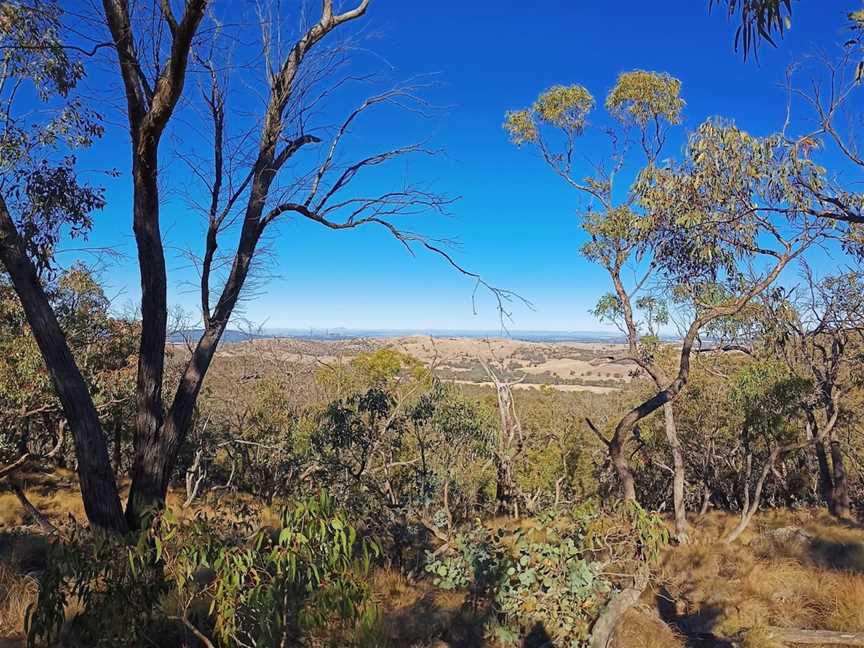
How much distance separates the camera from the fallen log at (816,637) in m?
4.02

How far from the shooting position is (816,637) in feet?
13.5

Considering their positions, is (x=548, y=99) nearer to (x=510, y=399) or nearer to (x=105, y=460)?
(x=510, y=399)

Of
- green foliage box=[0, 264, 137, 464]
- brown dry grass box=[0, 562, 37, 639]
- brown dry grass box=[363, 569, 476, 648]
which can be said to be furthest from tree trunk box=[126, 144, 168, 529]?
green foliage box=[0, 264, 137, 464]

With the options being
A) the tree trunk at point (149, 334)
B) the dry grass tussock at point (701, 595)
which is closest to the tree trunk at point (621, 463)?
the dry grass tussock at point (701, 595)

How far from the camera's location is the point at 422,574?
6.40 meters

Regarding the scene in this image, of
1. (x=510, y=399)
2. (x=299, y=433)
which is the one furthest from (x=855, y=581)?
(x=299, y=433)

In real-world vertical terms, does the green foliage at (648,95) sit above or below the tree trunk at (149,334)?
above

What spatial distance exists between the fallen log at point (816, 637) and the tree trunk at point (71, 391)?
5.17 metres

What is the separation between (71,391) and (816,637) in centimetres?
601

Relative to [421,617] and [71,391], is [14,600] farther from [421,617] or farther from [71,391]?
[421,617]

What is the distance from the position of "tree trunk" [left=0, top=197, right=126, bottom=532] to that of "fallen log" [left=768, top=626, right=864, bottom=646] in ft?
17.0

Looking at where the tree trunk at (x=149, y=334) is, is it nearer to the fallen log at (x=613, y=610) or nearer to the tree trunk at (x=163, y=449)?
the tree trunk at (x=163, y=449)

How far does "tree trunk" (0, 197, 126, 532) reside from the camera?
330cm

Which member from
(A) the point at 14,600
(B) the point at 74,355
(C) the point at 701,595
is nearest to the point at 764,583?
(C) the point at 701,595
